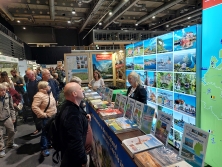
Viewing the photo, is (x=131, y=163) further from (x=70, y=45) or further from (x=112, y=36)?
(x=70, y=45)

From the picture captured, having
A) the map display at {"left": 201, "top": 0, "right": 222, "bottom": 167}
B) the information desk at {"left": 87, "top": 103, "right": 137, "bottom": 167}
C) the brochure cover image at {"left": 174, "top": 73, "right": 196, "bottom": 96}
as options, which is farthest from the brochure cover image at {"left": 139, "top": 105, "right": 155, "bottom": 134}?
the brochure cover image at {"left": 174, "top": 73, "right": 196, "bottom": 96}

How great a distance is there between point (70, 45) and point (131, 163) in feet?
48.5

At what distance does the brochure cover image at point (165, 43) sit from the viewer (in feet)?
11.4

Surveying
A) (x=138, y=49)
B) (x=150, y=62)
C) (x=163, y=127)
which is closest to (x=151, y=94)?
(x=150, y=62)

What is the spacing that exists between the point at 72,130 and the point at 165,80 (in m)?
2.97

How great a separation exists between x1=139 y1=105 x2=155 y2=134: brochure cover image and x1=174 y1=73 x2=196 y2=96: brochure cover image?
71.1 inches

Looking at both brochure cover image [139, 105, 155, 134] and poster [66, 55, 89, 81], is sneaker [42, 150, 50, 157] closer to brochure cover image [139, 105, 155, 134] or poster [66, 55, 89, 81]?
brochure cover image [139, 105, 155, 134]

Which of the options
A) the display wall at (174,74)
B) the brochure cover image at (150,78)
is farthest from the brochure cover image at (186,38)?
the brochure cover image at (150,78)

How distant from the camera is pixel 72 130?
138 cm

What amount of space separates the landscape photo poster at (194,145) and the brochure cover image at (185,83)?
2.10m

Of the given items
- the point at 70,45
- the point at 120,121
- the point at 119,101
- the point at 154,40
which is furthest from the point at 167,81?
the point at 70,45

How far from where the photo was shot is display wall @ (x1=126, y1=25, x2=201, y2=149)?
2.91 m

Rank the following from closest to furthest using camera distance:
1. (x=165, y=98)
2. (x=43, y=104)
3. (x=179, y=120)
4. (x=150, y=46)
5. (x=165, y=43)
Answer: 1. (x=43, y=104)
2. (x=179, y=120)
3. (x=165, y=43)
4. (x=165, y=98)
5. (x=150, y=46)

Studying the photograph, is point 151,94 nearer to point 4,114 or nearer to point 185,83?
point 185,83
